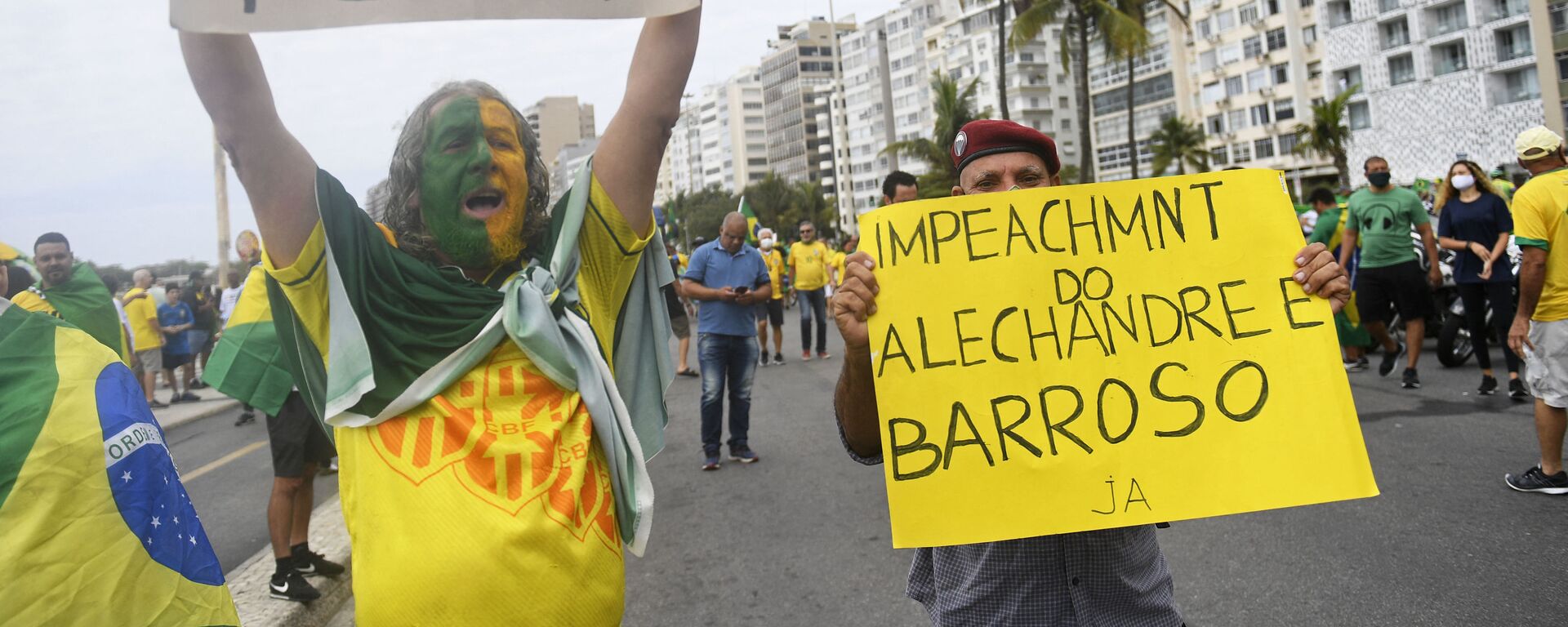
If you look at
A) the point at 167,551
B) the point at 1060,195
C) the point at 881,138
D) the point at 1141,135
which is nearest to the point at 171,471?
the point at 167,551

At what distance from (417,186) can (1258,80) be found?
230 feet

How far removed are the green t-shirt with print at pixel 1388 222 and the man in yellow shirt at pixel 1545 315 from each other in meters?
3.46

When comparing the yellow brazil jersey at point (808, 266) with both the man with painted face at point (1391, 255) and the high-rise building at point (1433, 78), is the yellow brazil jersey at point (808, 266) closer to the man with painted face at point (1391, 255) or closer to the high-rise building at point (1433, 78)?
the man with painted face at point (1391, 255)

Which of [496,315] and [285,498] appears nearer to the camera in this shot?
[496,315]

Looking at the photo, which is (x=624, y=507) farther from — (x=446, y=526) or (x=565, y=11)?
(x=565, y=11)

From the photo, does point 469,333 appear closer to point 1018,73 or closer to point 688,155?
point 1018,73

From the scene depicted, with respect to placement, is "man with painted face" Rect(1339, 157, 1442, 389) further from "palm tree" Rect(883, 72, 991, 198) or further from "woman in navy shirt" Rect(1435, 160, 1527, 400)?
"palm tree" Rect(883, 72, 991, 198)

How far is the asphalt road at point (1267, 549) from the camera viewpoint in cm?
377

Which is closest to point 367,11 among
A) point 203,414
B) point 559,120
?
point 203,414

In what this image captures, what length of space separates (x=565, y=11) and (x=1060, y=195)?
1059 mm

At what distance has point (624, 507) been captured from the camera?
2041mm

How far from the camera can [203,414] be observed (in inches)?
522

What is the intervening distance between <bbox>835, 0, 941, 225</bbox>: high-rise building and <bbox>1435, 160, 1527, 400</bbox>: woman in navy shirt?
8303 centimetres

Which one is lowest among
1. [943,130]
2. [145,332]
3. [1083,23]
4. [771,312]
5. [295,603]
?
[295,603]
